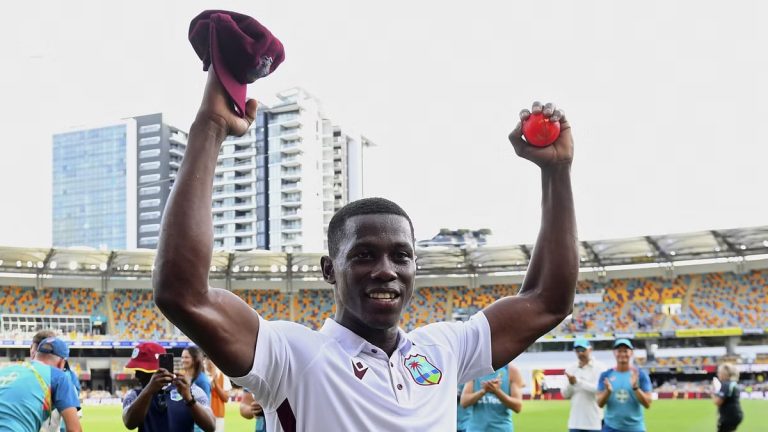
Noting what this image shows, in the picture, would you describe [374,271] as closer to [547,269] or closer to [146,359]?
[547,269]

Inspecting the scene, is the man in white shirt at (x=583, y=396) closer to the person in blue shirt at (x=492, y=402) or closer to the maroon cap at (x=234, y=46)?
the person in blue shirt at (x=492, y=402)

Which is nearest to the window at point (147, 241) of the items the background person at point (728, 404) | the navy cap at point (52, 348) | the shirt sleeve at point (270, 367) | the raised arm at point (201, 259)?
the background person at point (728, 404)

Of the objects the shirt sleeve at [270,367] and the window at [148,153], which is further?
the window at [148,153]

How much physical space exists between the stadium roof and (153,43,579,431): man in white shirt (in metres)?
34.0

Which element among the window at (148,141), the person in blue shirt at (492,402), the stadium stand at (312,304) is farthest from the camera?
the window at (148,141)

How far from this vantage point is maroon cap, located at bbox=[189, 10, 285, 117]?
5.58 feet

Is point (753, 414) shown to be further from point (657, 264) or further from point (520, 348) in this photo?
point (520, 348)

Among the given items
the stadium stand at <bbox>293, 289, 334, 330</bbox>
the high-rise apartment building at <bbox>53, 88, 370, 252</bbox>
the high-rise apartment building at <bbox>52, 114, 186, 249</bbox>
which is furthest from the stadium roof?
the high-rise apartment building at <bbox>52, 114, 186, 249</bbox>

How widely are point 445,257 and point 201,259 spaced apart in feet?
134

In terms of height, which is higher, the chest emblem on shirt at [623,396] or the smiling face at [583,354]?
the smiling face at [583,354]

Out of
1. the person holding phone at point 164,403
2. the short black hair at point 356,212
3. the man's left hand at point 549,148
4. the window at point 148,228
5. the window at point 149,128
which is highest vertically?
the window at point 149,128

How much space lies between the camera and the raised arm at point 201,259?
5.44 feet

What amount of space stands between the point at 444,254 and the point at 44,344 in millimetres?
36847

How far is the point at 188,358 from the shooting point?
21.1ft
